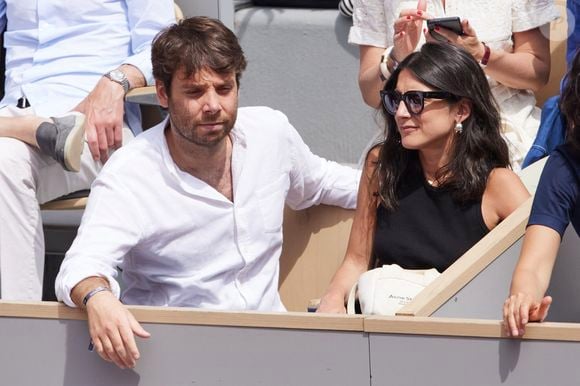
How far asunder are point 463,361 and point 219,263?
87 cm

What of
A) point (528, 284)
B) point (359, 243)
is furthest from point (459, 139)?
point (528, 284)

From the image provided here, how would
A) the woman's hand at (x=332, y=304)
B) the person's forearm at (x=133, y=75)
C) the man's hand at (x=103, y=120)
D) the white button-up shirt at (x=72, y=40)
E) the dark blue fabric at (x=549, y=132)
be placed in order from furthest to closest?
the white button-up shirt at (x=72, y=40), the person's forearm at (x=133, y=75), the man's hand at (x=103, y=120), the dark blue fabric at (x=549, y=132), the woman's hand at (x=332, y=304)

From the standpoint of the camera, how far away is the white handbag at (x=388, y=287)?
9.91ft

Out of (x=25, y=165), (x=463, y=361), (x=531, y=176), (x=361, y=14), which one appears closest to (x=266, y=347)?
(x=463, y=361)

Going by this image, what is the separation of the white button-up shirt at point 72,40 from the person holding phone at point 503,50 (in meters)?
0.71

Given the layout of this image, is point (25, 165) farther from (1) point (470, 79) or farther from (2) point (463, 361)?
(2) point (463, 361)

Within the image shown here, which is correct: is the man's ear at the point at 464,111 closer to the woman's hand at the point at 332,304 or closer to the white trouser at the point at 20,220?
the woman's hand at the point at 332,304

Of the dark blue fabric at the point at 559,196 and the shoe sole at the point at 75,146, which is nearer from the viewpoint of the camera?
the dark blue fabric at the point at 559,196

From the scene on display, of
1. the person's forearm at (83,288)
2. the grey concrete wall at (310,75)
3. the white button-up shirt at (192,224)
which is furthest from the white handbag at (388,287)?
the grey concrete wall at (310,75)

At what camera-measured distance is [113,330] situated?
9.09ft

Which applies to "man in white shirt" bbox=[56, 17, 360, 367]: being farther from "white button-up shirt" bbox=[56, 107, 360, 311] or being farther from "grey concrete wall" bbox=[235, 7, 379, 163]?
"grey concrete wall" bbox=[235, 7, 379, 163]

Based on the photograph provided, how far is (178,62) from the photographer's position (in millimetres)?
3246

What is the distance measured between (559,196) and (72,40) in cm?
196

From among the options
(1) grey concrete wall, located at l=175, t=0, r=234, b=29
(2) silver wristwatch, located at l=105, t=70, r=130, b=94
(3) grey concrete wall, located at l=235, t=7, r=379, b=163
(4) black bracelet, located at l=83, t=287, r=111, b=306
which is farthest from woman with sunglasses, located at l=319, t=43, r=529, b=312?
(3) grey concrete wall, located at l=235, t=7, r=379, b=163
